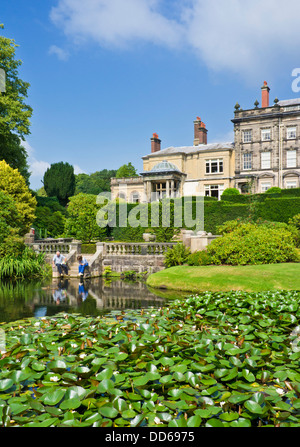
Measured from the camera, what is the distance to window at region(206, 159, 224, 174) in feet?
143

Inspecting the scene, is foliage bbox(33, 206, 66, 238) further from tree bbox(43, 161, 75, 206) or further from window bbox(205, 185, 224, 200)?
window bbox(205, 185, 224, 200)

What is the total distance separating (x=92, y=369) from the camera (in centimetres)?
488

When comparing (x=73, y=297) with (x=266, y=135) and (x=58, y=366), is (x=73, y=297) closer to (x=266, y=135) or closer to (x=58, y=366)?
(x=58, y=366)

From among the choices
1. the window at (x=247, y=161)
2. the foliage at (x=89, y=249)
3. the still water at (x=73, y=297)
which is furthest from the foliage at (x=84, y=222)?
the window at (x=247, y=161)

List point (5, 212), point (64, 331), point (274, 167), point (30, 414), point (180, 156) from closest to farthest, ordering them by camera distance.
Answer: point (30, 414)
point (64, 331)
point (5, 212)
point (274, 167)
point (180, 156)

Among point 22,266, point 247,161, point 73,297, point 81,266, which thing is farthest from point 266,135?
point 73,297

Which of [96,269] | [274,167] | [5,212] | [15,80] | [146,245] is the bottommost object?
[96,269]

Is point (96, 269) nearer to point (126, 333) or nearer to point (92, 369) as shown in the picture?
point (126, 333)

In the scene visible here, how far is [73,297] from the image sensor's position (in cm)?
1309

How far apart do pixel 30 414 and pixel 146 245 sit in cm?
1615

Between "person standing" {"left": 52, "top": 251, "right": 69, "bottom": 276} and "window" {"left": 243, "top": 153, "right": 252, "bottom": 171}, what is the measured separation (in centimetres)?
2846

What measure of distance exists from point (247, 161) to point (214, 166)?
14.2 feet

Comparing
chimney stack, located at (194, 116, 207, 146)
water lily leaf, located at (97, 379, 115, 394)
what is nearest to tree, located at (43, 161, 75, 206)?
chimney stack, located at (194, 116, 207, 146)

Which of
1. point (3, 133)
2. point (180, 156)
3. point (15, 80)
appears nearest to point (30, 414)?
point (3, 133)
